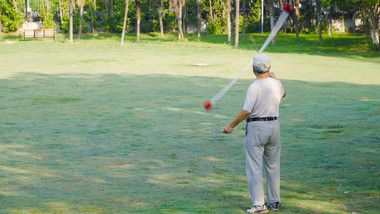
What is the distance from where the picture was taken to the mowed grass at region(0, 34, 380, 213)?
25.3 feet

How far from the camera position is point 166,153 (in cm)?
1119

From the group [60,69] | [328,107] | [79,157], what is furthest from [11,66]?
[79,157]

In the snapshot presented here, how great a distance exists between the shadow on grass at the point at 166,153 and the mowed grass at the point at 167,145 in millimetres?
27

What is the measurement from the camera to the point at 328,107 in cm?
1748

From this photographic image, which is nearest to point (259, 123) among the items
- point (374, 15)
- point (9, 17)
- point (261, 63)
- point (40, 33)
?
point (261, 63)

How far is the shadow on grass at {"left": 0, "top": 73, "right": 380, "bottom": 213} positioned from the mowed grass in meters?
0.03

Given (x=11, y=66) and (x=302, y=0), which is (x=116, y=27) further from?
(x=11, y=66)

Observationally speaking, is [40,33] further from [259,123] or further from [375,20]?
[259,123]

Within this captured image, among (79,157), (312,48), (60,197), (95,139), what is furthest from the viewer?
(312,48)

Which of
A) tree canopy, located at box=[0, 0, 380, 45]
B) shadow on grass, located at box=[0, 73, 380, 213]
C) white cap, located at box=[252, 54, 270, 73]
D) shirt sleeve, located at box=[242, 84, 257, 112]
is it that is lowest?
shadow on grass, located at box=[0, 73, 380, 213]

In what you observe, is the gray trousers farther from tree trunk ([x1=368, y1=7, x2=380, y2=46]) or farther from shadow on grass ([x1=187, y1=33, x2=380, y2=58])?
tree trunk ([x1=368, y1=7, x2=380, y2=46])

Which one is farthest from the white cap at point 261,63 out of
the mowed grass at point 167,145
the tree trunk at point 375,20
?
the tree trunk at point 375,20

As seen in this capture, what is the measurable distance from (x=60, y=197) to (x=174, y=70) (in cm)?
2296

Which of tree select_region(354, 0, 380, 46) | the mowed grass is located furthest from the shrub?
the mowed grass
